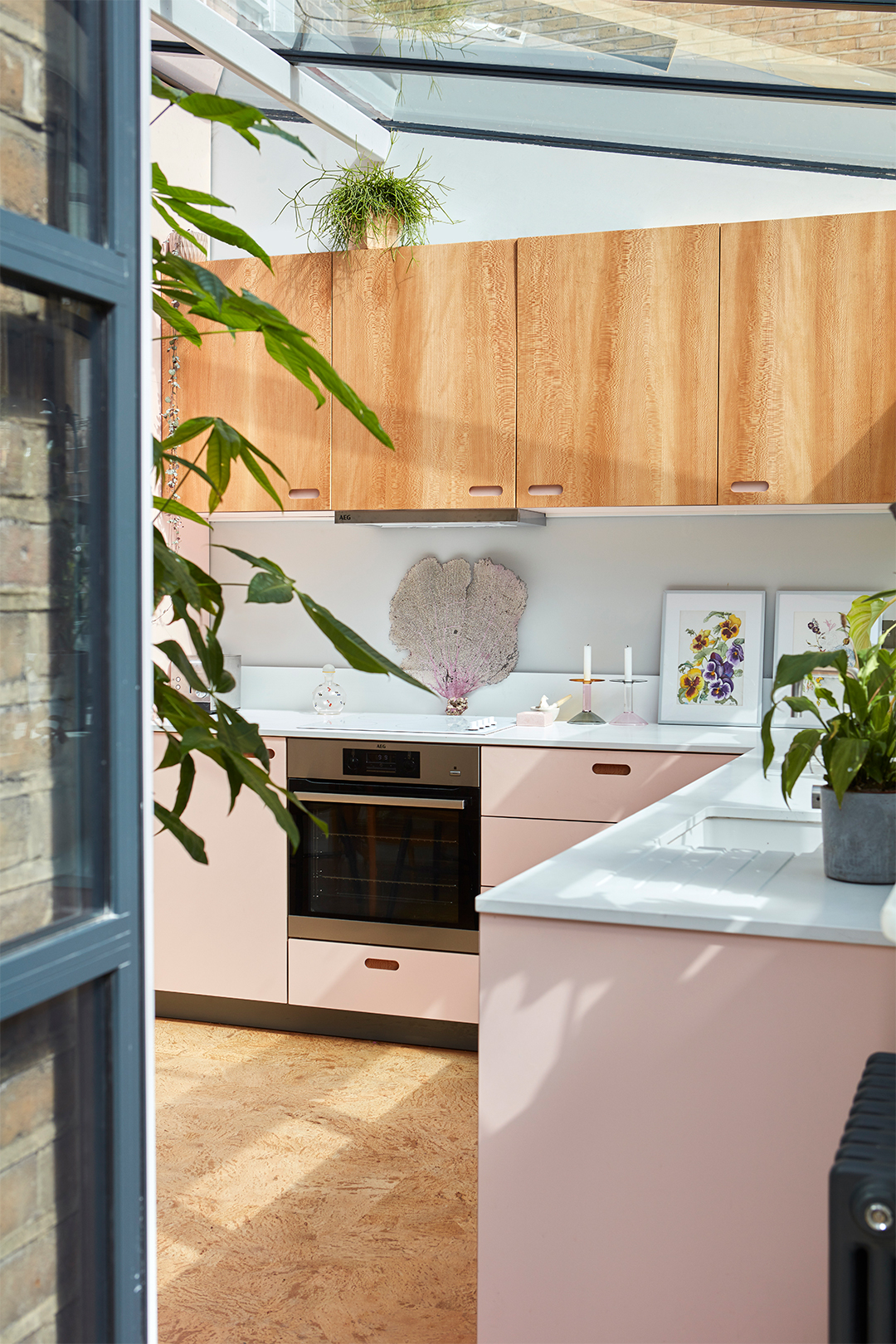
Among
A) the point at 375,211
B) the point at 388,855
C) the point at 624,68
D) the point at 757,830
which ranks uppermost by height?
the point at 624,68

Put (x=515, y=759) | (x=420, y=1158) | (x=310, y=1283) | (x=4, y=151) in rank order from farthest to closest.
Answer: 1. (x=515, y=759)
2. (x=420, y=1158)
3. (x=310, y=1283)
4. (x=4, y=151)

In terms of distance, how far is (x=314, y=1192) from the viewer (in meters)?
2.74

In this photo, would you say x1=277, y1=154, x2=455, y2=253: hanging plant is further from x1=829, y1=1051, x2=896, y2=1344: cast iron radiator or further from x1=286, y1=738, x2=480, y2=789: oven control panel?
x1=829, y1=1051, x2=896, y2=1344: cast iron radiator

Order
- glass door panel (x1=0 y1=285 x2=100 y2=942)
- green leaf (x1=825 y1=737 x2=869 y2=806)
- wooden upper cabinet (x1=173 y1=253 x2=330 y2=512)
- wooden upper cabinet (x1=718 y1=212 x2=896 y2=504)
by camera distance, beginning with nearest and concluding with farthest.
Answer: glass door panel (x1=0 y1=285 x2=100 y2=942)
green leaf (x1=825 y1=737 x2=869 y2=806)
wooden upper cabinet (x1=718 y1=212 x2=896 y2=504)
wooden upper cabinet (x1=173 y1=253 x2=330 y2=512)

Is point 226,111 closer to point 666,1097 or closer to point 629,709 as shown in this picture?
point 666,1097

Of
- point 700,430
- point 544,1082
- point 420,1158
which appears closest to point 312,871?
point 420,1158

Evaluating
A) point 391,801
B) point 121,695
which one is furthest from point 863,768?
point 391,801

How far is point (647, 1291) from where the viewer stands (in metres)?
1.56

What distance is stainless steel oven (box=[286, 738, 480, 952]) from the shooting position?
12.1 feet

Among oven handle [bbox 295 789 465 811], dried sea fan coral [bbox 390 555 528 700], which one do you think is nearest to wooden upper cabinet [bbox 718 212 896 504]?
dried sea fan coral [bbox 390 555 528 700]

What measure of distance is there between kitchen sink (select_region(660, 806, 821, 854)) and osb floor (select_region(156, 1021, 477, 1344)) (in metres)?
1.03

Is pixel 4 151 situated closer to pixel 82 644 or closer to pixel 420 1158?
pixel 82 644

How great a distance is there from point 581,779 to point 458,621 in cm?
100

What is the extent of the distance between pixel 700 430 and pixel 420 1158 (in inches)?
90.7
